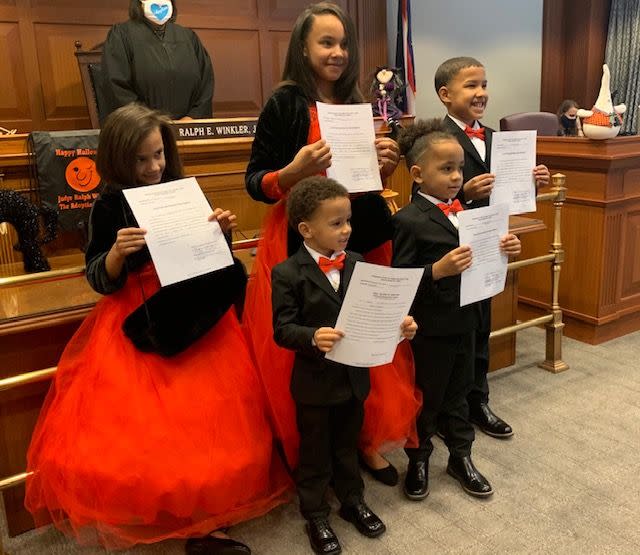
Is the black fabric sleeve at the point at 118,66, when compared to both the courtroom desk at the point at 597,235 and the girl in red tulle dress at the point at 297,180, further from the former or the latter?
the courtroom desk at the point at 597,235

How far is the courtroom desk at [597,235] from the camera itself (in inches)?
123

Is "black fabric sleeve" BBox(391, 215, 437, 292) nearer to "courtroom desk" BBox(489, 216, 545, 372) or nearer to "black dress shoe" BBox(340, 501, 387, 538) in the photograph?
"black dress shoe" BBox(340, 501, 387, 538)

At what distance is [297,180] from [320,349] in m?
0.48

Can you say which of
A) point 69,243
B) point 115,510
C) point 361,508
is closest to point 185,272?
point 115,510

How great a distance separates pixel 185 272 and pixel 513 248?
0.99 meters

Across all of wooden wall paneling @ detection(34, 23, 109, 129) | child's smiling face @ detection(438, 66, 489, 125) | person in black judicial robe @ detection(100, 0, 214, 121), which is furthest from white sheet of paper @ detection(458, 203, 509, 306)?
wooden wall paneling @ detection(34, 23, 109, 129)

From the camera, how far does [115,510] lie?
63.4 inches

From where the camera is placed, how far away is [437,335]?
1.89 m

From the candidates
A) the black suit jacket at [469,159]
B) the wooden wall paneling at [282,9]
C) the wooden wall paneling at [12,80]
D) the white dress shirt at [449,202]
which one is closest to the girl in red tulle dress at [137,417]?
the white dress shirt at [449,202]

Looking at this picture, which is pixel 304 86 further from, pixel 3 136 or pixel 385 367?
pixel 3 136

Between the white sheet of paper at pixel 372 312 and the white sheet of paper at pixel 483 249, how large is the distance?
0.31 metres

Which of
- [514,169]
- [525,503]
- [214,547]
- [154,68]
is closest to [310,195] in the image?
[514,169]

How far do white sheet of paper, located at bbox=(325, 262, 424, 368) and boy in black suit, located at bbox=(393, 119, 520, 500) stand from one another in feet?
0.85

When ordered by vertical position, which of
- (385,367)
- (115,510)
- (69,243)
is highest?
(69,243)
